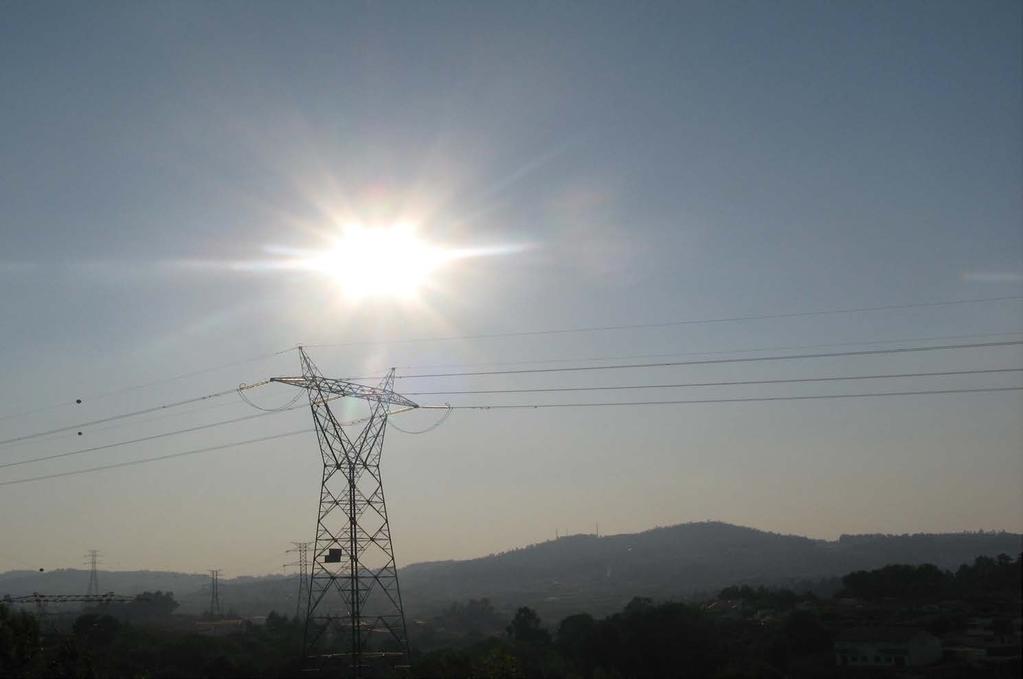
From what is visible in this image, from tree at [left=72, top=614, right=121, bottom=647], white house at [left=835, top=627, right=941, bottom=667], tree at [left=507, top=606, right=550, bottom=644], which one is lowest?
white house at [left=835, top=627, right=941, bottom=667]

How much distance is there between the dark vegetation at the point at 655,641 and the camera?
4094cm

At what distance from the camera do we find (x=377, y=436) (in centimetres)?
4419

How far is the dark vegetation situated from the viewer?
4094 centimetres

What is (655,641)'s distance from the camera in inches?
2480

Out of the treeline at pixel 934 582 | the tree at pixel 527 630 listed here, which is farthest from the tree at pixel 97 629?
the treeline at pixel 934 582

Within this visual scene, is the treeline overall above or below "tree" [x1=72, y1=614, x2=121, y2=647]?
below

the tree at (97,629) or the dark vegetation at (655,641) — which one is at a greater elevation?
the tree at (97,629)

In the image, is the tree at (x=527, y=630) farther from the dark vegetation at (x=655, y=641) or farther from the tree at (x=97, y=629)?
the tree at (x=97, y=629)

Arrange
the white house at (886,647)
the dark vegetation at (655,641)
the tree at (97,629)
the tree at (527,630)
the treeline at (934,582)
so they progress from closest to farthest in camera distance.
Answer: the white house at (886,647), the treeline at (934,582), the dark vegetation at (655,641), the tree at (97,629), the tree at (527,630)

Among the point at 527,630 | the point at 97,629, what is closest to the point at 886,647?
the point at 527,630

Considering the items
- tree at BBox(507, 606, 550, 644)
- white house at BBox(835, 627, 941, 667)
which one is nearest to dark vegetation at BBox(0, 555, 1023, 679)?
tree at BBox(507, 606, 550, 644)

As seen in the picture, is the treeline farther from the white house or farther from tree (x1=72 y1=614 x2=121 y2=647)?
tree (x1=72 y1=614 x2=121 y2=647)

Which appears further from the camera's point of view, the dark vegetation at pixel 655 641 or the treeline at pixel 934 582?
the dark vegetation at pixel 655 641

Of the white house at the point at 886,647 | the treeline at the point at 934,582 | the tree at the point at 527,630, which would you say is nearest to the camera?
the white house at the point at 886,647
